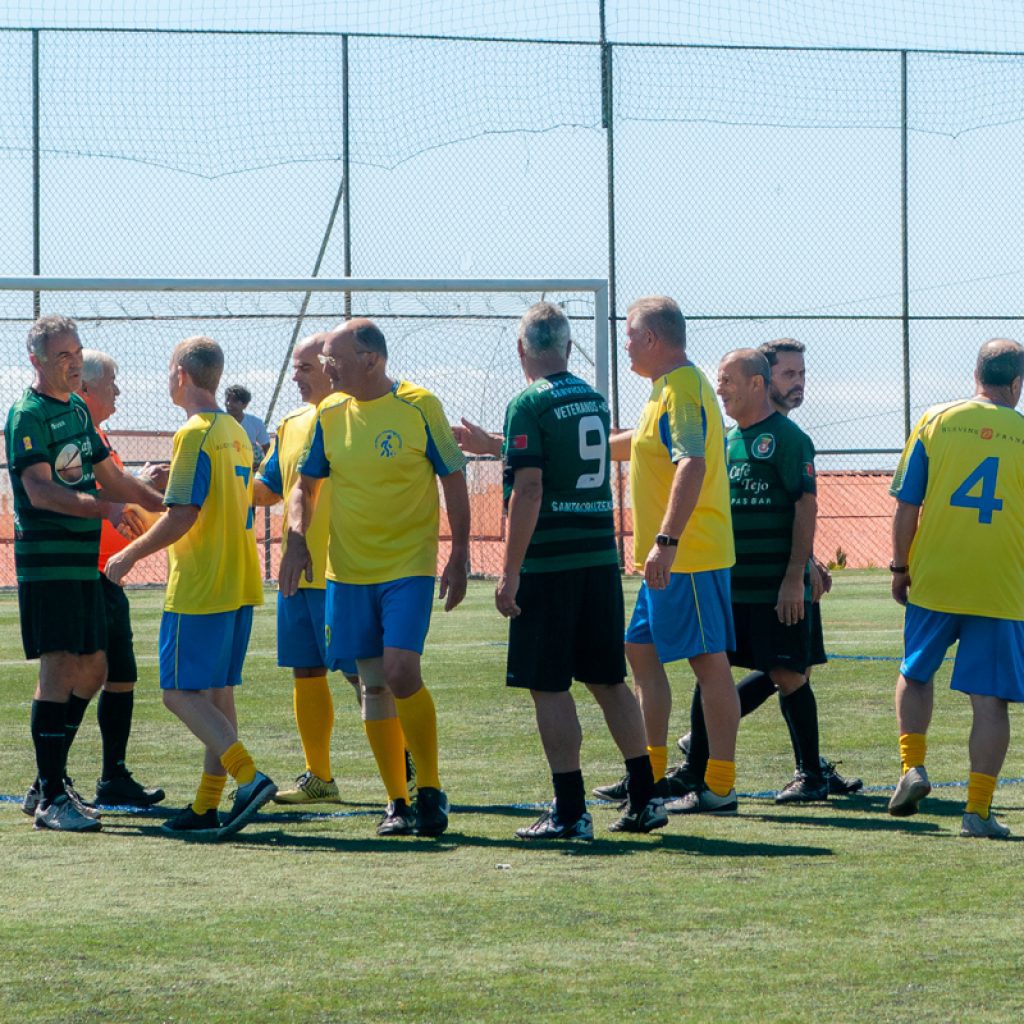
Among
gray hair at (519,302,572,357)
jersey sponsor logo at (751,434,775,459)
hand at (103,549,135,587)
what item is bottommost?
hand at (103,549,135,587)

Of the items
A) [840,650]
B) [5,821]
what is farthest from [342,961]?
[840,650]

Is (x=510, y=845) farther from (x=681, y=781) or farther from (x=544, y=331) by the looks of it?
(x=544, y=331)

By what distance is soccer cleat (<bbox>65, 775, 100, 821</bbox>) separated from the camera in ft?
21.1

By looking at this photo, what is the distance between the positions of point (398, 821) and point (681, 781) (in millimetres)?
1364

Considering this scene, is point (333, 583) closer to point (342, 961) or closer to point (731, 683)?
point (731, 683)

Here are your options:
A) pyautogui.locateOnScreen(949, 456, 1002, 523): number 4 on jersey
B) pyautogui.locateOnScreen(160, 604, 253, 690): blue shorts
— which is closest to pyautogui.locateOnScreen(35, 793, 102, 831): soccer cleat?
pyautogui.locateOnScreen(160, 604, 253, 690): blue shorts

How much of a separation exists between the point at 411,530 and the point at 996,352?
6.93ft

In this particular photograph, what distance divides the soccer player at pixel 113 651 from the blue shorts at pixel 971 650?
115 inches

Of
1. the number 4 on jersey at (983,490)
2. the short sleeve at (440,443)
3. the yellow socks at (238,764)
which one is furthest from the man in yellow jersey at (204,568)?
the number 4 on jersey at (983,490)

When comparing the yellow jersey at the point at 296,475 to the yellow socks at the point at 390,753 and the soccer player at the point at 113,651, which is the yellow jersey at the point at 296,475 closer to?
the soccer player at the point at 113,651

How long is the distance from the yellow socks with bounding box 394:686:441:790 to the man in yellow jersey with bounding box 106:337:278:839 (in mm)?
545

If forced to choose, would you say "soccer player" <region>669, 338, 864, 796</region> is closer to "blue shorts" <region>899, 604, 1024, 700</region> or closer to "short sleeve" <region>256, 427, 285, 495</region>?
"blue shorts" <region>899, 604, 1024, 700</region>

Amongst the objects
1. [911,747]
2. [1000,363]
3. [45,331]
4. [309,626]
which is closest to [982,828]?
[911,747]

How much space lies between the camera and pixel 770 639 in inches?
A: 275
